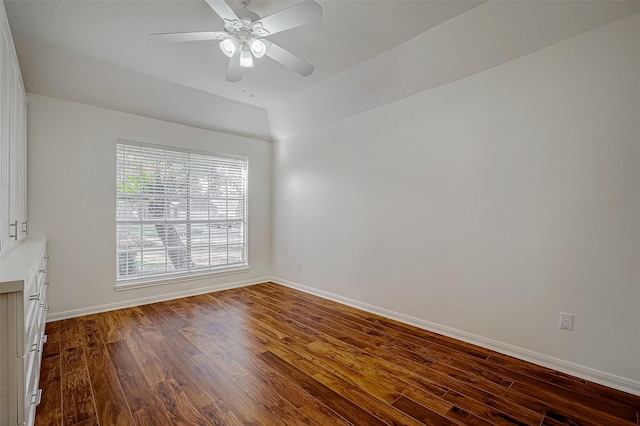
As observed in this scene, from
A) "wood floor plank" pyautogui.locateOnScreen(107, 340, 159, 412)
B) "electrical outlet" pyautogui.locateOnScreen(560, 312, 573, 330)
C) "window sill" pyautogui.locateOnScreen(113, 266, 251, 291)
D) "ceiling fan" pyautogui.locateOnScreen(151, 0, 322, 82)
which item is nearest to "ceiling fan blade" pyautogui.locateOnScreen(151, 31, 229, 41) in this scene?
"ceiling fan" pyautogui.locateOnScreen(151, 0, 322, 82)

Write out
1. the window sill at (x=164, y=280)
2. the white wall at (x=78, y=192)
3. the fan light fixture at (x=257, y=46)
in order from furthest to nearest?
the window sill at (x=164, y=280)
the white wall at (x=78, y=192)
the fan light fixture at (x=257, y=46)

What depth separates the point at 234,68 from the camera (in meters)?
2.59

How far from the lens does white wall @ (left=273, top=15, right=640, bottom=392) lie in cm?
209

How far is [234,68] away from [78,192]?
2.42 meters

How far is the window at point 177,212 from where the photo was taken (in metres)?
3.85

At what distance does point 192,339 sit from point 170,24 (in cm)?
280

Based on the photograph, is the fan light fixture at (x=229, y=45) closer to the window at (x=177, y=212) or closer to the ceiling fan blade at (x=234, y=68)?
the ceiling fan blade at (x=234, y=68)

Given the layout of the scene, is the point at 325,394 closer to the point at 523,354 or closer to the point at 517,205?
the point at 523,354

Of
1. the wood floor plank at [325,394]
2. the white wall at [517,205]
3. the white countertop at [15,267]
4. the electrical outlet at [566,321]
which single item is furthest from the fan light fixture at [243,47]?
the electrical outlet at [566,321]

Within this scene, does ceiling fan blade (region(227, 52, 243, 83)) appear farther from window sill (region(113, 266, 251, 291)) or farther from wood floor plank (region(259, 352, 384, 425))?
window sill (region(113, 266, 251, 291))

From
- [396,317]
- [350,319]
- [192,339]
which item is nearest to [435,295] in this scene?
[396,317]

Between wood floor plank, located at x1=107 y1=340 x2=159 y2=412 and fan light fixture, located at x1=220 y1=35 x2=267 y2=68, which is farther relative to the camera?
fan light fixture, located at x1=220 y1=35 x2=267 y2=68

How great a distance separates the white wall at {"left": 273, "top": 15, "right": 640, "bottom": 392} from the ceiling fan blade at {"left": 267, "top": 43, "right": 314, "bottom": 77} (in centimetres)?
133

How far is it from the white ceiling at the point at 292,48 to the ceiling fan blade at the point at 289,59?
1.13 feet
